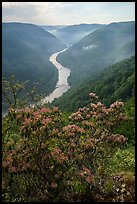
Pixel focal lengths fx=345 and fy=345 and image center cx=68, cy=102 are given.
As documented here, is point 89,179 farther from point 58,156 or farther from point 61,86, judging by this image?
point 61,86

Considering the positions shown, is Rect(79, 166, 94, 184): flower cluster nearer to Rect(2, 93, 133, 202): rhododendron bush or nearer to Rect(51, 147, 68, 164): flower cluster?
Rect(2, 93, 133, 202): rhododendron bush

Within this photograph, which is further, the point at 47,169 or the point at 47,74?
the point at 47,74

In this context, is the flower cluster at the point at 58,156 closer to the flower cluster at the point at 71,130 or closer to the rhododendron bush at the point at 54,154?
the rhododendron bush at the point at 54,154

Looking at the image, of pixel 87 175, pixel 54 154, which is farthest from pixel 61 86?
pixel 54 154

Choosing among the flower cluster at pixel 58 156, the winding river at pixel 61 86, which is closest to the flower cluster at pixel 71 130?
the flower cluster at pixel 58 156

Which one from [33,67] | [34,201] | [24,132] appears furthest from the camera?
[33,67]

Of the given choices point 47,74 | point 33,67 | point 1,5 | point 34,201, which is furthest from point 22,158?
point 33,67

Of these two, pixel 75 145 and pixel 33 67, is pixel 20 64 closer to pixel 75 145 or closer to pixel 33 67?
Result: pixel 33 67

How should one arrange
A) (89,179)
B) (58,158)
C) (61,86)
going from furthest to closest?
(61,86) → (89,179) → (58,158)
